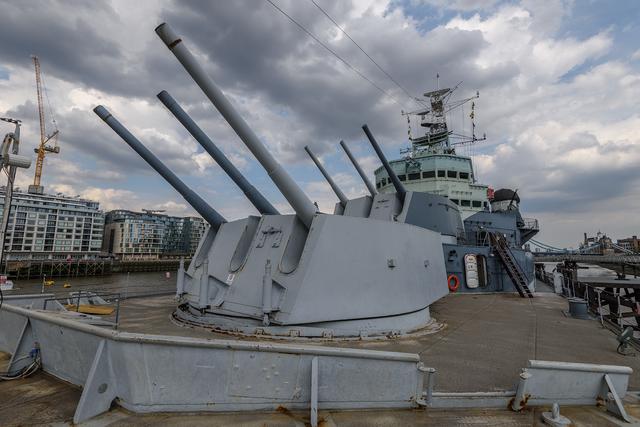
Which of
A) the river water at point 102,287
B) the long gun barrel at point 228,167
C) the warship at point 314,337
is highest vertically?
the long gun barrel at point 228,167

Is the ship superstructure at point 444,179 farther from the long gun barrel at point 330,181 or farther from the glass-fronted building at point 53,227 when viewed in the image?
the glass-fronted building at point 53,227

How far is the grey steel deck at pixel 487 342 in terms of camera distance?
3.73m

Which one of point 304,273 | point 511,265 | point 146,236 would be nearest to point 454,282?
point 511,265

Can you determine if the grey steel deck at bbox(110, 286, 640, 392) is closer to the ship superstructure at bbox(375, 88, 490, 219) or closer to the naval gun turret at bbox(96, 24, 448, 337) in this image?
the naval gun turret at bbox(96, 24, 448, 337)

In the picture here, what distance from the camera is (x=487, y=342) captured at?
17.3 feet

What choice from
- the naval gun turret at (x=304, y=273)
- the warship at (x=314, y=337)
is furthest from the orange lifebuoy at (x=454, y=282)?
the naval gun turret at (x=304, y=273)

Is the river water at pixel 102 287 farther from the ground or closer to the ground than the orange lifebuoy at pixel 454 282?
closer to the ground

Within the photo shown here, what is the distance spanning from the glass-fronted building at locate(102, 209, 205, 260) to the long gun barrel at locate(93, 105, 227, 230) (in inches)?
2557

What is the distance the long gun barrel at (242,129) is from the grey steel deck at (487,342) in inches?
86.5

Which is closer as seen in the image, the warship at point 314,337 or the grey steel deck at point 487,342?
the warship at point 314,337

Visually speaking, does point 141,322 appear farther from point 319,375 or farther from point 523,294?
point 523,294

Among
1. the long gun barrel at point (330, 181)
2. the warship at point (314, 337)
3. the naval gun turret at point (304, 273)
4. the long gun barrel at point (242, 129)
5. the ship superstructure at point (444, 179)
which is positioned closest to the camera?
the warship at point (314, 337)

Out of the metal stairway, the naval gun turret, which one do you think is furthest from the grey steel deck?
the metal stairway

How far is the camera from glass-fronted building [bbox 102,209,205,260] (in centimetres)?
6844
